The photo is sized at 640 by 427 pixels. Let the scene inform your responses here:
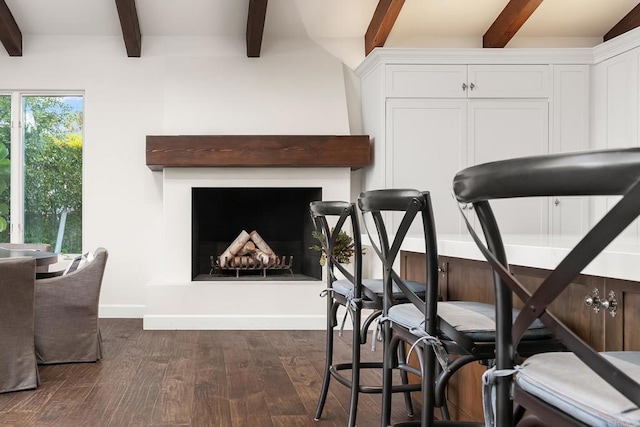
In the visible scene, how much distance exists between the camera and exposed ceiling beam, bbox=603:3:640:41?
5277mm

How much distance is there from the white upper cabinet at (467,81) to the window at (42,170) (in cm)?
290

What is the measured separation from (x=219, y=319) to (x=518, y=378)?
430 centimetres

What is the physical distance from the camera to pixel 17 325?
3186 millimetres

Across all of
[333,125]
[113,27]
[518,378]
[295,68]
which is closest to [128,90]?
[113,27]

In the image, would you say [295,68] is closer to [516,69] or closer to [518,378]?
[516,69]

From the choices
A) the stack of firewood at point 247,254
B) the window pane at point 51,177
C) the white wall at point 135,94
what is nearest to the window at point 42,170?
the window pane at point 51,177

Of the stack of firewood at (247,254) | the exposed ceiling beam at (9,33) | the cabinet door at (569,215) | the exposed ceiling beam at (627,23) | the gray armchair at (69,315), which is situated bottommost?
the gray armchair at (69,315)

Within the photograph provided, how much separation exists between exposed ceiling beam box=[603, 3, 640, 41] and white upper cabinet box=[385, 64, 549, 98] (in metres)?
0.93

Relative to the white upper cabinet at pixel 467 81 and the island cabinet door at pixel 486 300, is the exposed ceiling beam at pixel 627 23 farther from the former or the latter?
the island cabinet door at pixel 486 300

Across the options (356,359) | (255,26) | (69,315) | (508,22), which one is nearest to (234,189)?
(255,26)

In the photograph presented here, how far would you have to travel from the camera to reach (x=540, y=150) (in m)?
5.11

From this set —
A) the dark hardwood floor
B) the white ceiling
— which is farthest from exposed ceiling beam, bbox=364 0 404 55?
the dark hardwood floor

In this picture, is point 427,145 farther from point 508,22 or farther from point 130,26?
point 130,26

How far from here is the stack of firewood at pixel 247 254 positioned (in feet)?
17.8
